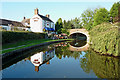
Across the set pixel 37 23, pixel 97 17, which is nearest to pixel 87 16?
pixel 97 17

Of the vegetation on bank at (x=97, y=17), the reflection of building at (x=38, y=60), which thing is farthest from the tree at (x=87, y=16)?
the reflection of building at (x=38, y=60)

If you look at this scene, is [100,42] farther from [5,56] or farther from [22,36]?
[22,36]

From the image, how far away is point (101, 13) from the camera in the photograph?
33875mm

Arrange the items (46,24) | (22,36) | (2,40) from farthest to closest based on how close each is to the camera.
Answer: (46,24), (22,36), (2,40)

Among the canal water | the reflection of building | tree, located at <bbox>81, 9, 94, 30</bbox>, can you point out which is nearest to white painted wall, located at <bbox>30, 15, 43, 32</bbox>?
tree, located at <bbox>81, 9, 94, 30</bbox>

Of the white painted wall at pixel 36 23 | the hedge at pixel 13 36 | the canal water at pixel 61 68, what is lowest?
the canal water at pixel 61 68

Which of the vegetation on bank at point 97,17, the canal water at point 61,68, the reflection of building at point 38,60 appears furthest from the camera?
the vegetation on bank at point 97,17

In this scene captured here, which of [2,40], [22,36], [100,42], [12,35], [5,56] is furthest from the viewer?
[22,36]

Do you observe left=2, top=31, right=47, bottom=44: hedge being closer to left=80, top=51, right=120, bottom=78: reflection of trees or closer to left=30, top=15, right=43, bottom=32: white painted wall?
left=80, top=51, right=120, bottom=78: reflection of trees

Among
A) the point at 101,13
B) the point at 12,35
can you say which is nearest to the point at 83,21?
the point at 101,13

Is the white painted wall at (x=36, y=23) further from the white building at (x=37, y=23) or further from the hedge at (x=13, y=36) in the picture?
the hedge at (x=13, y=36)

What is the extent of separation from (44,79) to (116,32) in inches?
370

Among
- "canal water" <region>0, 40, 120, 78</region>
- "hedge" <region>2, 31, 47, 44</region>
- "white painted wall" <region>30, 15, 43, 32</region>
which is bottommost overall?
"canal water" <region>0, 40, 120, 78</region>

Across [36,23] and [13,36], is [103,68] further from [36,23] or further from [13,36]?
[36,23]
